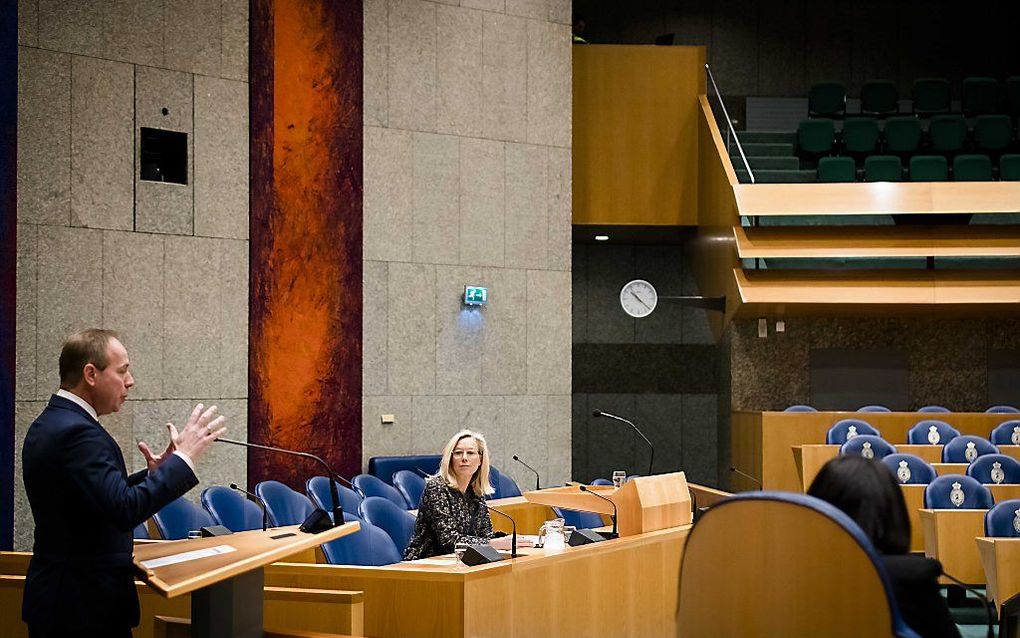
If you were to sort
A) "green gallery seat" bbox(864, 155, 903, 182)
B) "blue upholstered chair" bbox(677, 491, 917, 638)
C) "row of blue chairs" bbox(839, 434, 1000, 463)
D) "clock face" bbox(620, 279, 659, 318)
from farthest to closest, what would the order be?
"clock face" bbox(620, 279, 659, 318)
"green gallery seat" bbox(864, 155, 903, 182)
"row of blue chairs" bbox(839, 434, 1000, 463)
"blue upholstered chair" bbox(677, 491, 917, 638)

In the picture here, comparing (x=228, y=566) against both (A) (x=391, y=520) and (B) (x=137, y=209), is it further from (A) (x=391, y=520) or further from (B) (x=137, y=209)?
(B) (x=137, y=209)

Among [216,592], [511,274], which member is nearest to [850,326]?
[511,274]

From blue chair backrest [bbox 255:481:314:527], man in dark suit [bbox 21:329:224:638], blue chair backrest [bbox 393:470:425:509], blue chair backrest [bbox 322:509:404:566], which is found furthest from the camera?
blue chair backrest [bbox 393:470:425:509]

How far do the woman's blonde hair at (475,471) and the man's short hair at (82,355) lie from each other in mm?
2949

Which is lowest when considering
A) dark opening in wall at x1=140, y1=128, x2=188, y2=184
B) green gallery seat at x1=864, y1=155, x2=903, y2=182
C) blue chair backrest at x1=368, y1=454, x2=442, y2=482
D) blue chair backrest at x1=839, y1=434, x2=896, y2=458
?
blue chair backrest at x1=368, y1=454, x2=442, y2=482

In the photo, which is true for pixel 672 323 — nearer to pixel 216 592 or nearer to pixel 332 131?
pixel 332 131

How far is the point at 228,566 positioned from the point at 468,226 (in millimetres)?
8816

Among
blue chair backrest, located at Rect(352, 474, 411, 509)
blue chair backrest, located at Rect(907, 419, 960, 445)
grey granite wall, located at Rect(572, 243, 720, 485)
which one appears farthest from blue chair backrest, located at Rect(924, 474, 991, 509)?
grey granite wall, located at Rect(572, 243, 720, 485)

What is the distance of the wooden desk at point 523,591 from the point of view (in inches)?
185

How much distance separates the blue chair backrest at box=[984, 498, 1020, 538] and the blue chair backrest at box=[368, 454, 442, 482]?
15.8 ft

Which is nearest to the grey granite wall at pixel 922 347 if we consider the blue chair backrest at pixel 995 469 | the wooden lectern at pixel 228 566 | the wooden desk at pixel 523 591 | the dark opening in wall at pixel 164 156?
the blue chair backrest at pixel 995 469

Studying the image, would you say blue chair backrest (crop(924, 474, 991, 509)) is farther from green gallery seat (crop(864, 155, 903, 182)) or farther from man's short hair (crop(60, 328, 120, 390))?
man's short hair (crop(60, 328, 120, 390))

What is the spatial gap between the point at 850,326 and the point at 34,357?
9.50 meters

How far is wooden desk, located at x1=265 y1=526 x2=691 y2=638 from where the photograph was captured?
4.70 metres
